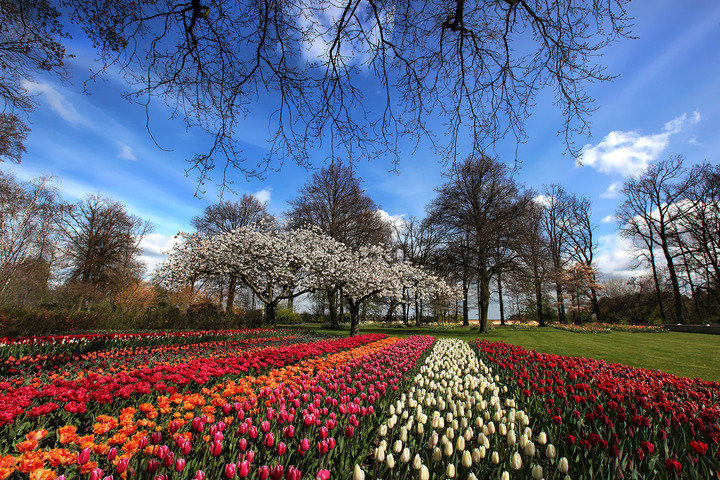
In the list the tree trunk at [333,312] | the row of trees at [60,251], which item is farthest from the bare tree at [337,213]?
the row of trees at [60,251]

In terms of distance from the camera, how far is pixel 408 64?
3570 mm

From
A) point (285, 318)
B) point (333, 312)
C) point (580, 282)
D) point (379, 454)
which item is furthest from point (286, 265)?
point (580, 282)

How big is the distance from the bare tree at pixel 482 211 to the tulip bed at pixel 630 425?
40.0 ft

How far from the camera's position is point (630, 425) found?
2924 mm

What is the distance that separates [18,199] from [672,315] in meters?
47.9

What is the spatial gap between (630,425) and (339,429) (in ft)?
9.10

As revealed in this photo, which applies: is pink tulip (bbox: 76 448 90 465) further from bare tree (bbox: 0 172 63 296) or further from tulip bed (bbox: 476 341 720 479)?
bare tree (bbox: 0 172 63 296)

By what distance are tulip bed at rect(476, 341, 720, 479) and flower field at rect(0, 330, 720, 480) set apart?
2 cm

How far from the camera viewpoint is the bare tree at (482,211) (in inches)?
656

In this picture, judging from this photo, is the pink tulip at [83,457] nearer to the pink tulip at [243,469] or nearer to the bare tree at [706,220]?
the pink tulip at [243,469]

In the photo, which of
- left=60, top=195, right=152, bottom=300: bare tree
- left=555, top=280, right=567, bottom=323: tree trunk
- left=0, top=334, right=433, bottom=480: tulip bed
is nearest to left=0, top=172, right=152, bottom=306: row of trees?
left=60, top=195, right=152, bottom=300: bare tree

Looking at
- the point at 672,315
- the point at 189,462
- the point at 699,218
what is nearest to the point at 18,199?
the point at 189,462

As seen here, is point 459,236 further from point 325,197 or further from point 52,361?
point 52,361

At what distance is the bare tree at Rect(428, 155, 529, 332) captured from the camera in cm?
1667
